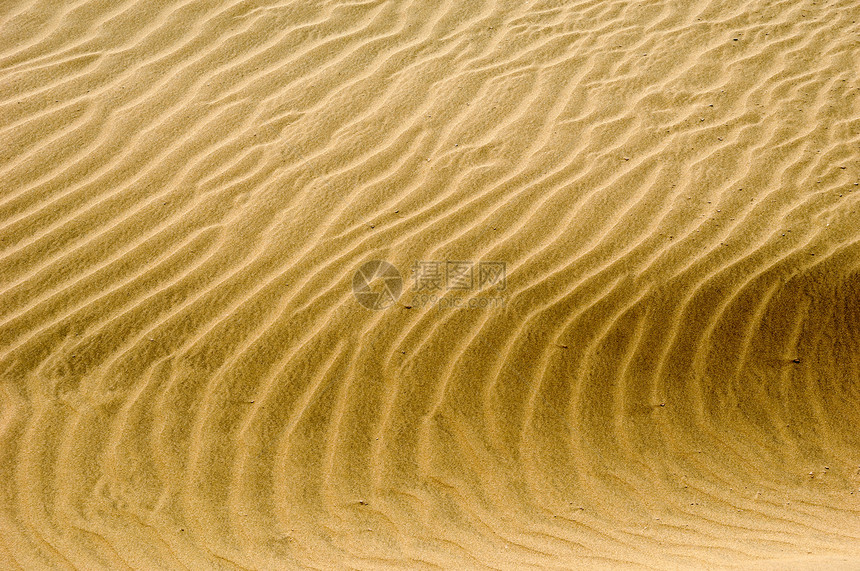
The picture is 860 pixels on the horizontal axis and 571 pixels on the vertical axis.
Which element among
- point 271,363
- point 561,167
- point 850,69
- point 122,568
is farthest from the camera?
point 850,69

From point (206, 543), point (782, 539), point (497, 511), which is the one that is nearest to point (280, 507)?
point (206, 543)

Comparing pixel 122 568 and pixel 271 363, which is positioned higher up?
pixel 271 363

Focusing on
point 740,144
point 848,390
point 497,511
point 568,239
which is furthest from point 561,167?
point 497,511

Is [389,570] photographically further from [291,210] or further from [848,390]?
[848,390]

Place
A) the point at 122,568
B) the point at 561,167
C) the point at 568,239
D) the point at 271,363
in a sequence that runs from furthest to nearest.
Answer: the point at 561,167 < the point at 568,239 < the point at 271,363 < the point at 122,568

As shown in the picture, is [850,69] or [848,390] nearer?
[848,390]

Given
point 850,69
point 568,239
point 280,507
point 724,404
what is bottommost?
point 280,507
